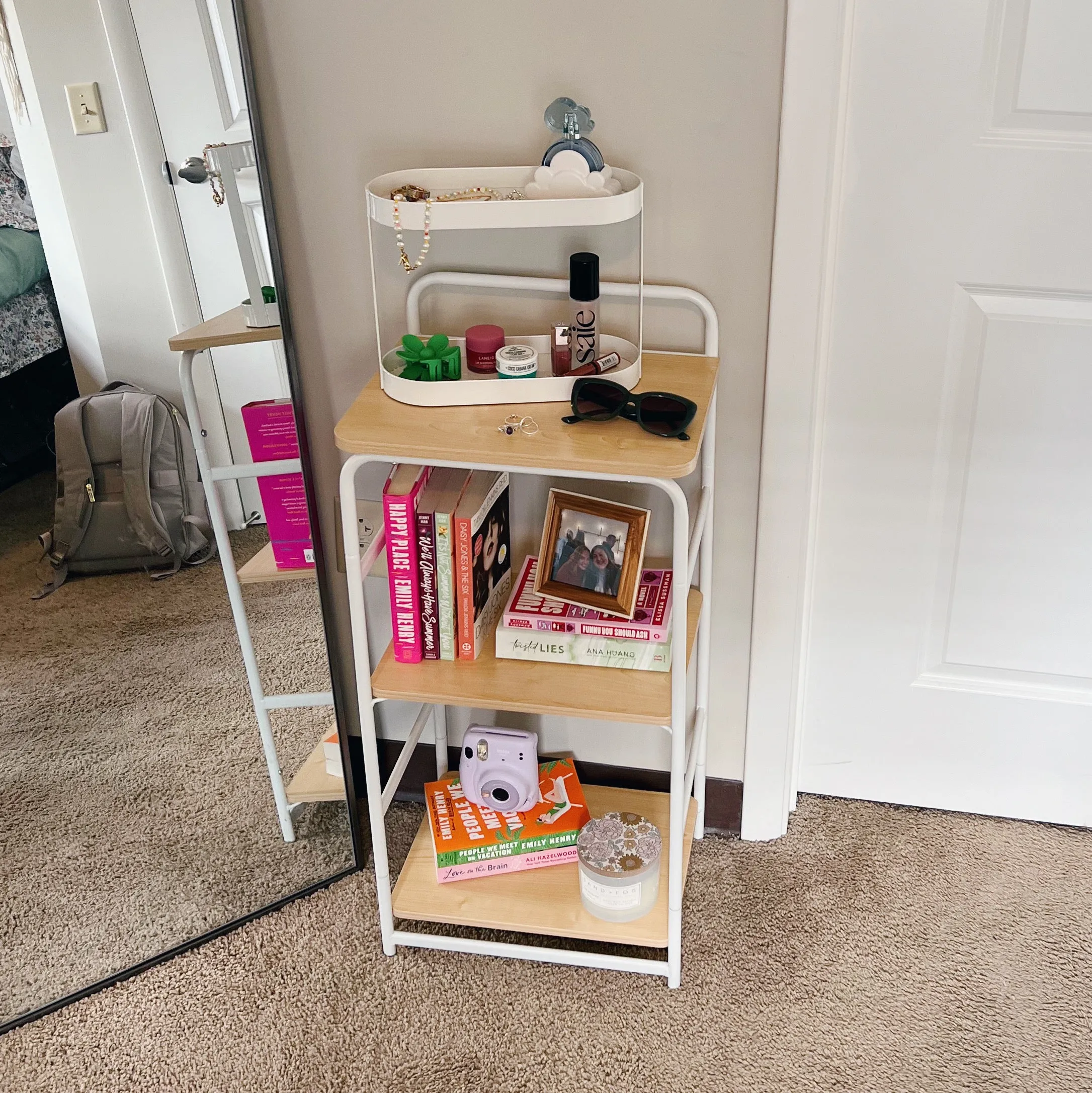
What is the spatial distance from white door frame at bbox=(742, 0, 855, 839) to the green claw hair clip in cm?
42

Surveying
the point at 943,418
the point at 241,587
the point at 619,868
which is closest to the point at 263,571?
the point at 241,587

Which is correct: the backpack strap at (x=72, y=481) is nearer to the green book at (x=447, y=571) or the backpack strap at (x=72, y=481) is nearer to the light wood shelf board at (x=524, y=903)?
the green book at (x=447, y=571)

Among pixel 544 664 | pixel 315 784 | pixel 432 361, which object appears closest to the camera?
pixel 432 361

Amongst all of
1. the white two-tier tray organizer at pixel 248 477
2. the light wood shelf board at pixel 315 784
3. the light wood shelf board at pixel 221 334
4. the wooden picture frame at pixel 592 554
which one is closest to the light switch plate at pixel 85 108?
the white two-tier tray organizer at pixel 248 477

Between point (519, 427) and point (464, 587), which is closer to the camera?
point (519, 427)

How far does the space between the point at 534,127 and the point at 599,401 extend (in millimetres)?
375

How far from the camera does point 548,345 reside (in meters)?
1.51

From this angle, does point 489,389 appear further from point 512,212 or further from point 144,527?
point 144,527

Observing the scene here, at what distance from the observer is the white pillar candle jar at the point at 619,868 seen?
1.54 meters

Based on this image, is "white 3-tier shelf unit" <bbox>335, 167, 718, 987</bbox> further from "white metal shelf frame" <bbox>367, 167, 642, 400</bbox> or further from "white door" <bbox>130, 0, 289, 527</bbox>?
"white door" <bbox>130, 0, 289, 527</bbox>

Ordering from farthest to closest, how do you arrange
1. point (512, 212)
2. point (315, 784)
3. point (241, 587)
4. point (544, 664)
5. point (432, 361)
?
point (315, 784) < point (241, 587) < point (544, 664) < point (432, 361) < point (512, 212)

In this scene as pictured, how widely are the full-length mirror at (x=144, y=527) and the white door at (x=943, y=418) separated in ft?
2.26

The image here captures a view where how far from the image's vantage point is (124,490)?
151 centimetres

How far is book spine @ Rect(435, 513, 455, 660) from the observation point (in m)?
1.43
